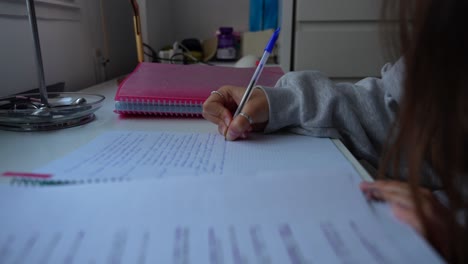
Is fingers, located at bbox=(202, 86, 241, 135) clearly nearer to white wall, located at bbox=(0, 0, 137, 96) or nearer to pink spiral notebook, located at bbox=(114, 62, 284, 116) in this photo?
pink spiral notebook, located at bbox=(114, 62, 284, 116)

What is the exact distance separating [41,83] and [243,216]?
1.43ft

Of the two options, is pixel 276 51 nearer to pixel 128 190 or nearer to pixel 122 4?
pixel 122 4

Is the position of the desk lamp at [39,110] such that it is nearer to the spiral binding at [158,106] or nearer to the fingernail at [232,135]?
the spiral binding at [158,106]

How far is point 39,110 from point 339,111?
432mm

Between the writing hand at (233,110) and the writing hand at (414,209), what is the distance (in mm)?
213

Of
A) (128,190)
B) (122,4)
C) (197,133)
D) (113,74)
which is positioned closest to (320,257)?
(128,190)

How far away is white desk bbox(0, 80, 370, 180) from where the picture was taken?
1.27ft

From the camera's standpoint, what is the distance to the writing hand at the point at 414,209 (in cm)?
23

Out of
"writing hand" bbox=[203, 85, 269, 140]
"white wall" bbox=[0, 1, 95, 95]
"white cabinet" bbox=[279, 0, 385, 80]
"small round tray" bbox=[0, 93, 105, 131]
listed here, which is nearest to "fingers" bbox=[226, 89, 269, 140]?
"writing hand" bbox=[203, 85, 269, 140]

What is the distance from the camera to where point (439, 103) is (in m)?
0.20

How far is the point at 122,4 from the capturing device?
4.06 ft

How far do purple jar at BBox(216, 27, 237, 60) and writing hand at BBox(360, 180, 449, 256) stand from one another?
1144 mm

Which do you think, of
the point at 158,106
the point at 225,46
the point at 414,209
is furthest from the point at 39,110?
the point at 225,46

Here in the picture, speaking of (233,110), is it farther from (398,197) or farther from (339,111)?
(398,197)
